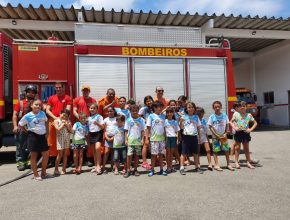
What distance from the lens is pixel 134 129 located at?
20.7ft

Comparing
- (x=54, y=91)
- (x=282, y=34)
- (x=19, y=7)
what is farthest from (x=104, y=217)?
(x=282, y=34)

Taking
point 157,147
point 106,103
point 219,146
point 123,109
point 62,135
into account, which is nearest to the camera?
point 157,147

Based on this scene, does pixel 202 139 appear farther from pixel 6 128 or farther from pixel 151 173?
pixel 6 128

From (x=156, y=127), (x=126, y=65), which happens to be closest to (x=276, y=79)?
(x=126, y=65)

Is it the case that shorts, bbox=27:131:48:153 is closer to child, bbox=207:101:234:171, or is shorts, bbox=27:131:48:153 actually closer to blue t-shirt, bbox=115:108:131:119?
blue t-shirt, bbox=115:108:131:119

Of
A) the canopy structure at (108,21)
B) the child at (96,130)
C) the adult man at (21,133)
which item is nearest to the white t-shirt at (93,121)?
the child at (96,130)

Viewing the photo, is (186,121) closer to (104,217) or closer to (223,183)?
(223,183)

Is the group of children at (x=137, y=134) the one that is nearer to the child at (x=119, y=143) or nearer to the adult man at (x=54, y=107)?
the child at (x=119, y=143)

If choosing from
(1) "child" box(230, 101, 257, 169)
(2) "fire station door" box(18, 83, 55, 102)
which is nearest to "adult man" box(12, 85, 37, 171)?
(2) "fire station door" box(18, 83, 55, 102)

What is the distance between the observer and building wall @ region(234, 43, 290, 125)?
1998 centimetres

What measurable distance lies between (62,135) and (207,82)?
12.7 ft

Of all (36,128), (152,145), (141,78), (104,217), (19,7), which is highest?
(19,7)

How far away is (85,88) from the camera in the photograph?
6969 millimetres

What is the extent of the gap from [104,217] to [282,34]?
1608 cm
